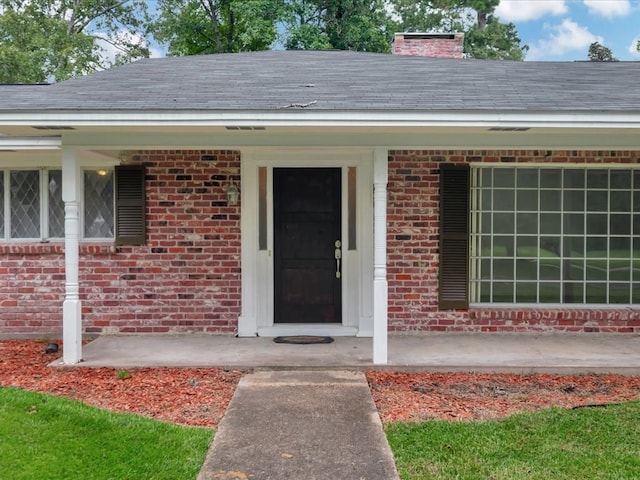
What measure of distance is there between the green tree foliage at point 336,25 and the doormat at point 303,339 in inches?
458

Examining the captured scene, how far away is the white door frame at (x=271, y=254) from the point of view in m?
6.57

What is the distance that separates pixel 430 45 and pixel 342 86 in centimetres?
448

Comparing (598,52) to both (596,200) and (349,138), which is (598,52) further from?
(349,138)

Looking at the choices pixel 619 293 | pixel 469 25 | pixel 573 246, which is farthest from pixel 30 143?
pixel 469 25

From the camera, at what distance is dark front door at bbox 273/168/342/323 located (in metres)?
6.69

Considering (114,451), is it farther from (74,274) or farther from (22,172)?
(22,172)

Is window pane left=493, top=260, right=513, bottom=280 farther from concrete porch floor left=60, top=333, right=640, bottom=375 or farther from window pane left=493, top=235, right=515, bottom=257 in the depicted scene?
concrete porch floor left=60, top=333, right=640, bottom=375

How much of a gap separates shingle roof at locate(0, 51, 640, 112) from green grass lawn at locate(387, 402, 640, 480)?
2707 mm

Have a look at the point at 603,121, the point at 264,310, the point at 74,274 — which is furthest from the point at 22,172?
the point at 603,121

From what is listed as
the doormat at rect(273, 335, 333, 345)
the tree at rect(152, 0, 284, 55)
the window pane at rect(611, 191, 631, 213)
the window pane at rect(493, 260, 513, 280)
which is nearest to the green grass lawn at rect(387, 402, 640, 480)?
the doormat at rect(273, 335, 333, 345)

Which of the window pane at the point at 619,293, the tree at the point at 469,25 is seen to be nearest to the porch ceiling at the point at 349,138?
the window pane at the point at 619,293

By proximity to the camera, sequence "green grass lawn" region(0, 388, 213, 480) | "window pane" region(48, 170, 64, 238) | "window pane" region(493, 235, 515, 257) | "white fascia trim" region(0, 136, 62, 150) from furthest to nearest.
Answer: "window pane" region(48, 170, 64, 238)
"window pane" region(493, 235, 515, 257)
"white fascia trim" region(0, 136, 62, 150)
"green grass lawn" region(0, 388, 213, 480)

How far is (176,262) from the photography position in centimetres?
669

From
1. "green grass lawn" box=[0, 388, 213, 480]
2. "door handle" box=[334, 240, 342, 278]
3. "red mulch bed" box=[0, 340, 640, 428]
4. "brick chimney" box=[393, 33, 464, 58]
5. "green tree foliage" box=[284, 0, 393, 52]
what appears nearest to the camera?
"green grass lawn" box=[0, 388, 213, 480]
